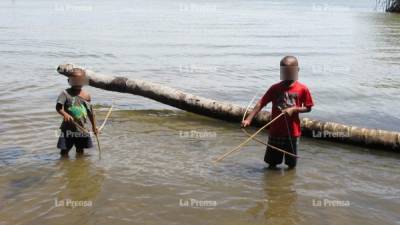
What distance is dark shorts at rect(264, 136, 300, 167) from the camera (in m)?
6.64

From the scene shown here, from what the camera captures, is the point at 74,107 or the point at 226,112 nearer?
the point at 74,107

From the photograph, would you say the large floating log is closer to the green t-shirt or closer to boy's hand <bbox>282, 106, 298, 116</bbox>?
boy's hand <bbox>282, 106, 298, 116</bbox>

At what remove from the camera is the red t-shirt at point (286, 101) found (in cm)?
646

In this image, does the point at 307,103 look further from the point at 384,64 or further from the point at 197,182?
the point at 384,64

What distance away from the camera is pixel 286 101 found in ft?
21.3

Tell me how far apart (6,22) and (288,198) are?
27.3m

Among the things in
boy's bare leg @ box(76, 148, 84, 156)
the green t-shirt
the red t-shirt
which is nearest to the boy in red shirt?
the red t-shirt

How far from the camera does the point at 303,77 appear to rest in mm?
15258

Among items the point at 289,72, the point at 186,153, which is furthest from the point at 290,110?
the point at 186,153

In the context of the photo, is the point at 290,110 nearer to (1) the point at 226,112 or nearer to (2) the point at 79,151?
(2) the point at 79,151

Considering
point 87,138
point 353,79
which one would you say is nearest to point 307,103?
point 87,138

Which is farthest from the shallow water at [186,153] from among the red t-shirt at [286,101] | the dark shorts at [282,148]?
the red t-shirt at [286,101]

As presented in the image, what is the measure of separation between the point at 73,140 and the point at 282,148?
9.02 ft

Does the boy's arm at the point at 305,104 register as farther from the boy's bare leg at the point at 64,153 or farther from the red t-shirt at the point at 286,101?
the boy's bare leg at the point at 64,153
